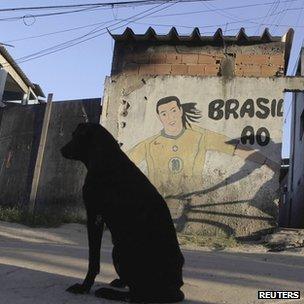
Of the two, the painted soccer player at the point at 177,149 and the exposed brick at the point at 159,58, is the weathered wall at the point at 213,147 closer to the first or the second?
the painted soccer player at the point at 177,149

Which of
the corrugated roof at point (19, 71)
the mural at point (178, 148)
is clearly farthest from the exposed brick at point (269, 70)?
the corrugated roof at point (19, 71)

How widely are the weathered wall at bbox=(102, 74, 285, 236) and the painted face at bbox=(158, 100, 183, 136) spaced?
0.02 meters

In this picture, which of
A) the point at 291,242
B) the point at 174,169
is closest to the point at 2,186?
the point at 174,169

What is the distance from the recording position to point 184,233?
1047 cm

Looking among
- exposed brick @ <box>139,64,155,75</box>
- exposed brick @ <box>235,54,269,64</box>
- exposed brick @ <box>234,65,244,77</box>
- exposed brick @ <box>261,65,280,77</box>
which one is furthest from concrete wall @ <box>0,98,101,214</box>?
exposed brick @ <box>261,65,280,77</box>

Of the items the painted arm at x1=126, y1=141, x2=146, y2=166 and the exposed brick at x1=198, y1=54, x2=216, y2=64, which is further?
the exposed brick at x1=198, y1=54, x2=216, y2=64

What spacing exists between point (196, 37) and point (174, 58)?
651 mm

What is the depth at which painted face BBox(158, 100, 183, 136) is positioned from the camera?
11.0 meters

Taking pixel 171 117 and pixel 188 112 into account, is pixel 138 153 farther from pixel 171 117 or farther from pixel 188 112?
pixel 188 112

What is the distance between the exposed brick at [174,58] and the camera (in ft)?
37.7

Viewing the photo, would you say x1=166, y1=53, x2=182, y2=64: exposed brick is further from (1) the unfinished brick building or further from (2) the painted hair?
(2) the painted hair

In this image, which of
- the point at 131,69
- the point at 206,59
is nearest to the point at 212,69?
the point at 206,59

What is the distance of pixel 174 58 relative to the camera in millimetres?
11531

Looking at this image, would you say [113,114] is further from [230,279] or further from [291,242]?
[230,279]
